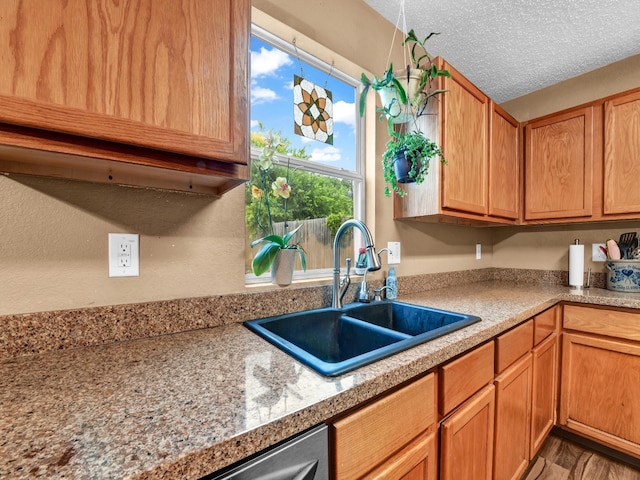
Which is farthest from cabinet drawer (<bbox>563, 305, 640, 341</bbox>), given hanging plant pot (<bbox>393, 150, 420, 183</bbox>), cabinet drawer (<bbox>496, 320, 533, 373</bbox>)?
hanging plant pot (<bbox>393, 150, 420, 183</bbox>)

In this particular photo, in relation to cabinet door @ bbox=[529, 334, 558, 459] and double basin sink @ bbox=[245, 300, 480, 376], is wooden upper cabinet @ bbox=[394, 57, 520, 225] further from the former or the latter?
cabinet door @ bbox=[529, 334, 558, 459]

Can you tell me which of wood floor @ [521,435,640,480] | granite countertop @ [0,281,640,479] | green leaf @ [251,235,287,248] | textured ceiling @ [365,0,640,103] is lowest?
wood floor @ [521,435,640,480]

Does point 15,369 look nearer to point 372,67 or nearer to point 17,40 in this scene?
point 17,40

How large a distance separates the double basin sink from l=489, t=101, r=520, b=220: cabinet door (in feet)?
3.27

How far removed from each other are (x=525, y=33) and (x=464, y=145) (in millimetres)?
775

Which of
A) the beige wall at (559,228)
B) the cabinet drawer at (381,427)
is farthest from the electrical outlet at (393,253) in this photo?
the beige wall at (559,228)

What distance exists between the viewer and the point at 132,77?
1.98ft

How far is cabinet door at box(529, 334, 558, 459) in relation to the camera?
4.76 ft

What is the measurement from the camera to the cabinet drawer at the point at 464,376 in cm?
85

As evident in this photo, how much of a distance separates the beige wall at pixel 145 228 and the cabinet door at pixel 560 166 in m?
1.31

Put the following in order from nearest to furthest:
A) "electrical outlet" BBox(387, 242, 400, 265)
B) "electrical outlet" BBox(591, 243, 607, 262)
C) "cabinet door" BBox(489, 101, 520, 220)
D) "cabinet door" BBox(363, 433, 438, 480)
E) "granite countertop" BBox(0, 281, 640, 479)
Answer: "granite countertop" BBox(0, 281, 640, 479) < "cabinet door" BBox(363, 433, 438, 480) < "electrical outlet" BBox(387, 242, 400, 265) < "cabinet door" BBox(489, 101, 520, 220) < "electrical outlet" BBox(591, 243, 607, 262)

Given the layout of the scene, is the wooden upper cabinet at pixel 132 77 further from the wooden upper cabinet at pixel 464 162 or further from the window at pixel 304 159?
the wooden upper cabinet at pixel 464 162

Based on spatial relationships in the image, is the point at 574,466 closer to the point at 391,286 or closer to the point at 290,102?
the point at 391,286

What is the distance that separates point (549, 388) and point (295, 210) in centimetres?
177
